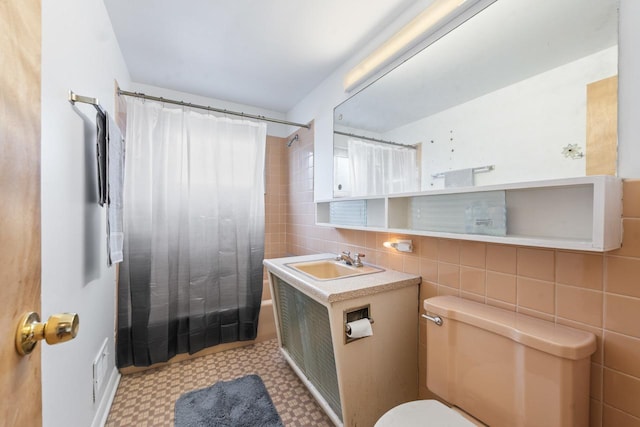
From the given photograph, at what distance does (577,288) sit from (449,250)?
0.47 meters

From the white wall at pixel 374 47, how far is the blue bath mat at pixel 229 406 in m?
1.53

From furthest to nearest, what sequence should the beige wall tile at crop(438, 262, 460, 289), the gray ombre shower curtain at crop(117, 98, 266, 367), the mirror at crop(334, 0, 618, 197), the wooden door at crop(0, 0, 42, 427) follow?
1. the gray ombre shower curtain at crop(117, 98, 266, 367)
2. the beige wall tile at crop(438, 262, 460, 289)
3. the mirror at crop(334, 0, 618, 197)
4. the wooden door at crop(0, 0, 42, 427)

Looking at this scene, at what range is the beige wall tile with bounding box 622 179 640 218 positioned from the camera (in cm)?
78

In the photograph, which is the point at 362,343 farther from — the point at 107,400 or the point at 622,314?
the point at 107,400

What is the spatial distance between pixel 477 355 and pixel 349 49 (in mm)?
1994

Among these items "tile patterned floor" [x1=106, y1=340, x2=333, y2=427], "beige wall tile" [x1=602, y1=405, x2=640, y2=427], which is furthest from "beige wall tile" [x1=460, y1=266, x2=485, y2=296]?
"tile patterned floor" [x1=106, y1=340, x2=333, y2=427]

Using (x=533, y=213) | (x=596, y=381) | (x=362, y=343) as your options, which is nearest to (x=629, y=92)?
(x=533, y=213)

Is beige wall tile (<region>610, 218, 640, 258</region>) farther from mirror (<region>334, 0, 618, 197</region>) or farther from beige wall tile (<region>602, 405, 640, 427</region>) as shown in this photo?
beige wall tile (<region>602, 405, 640, 427</region>)

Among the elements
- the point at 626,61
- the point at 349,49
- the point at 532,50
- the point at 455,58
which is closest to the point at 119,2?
the point at 349,49

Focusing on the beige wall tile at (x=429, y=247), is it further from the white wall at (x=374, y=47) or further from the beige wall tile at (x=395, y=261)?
the white wall at (x=374, y=47)

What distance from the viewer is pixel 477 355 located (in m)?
1.01

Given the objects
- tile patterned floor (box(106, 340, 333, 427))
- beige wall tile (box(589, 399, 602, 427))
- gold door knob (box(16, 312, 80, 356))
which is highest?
gold door knob (box(16, 312, 80, 356))

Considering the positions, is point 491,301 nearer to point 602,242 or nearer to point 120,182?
point 602,242

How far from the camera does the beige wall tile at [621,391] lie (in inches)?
31.6
